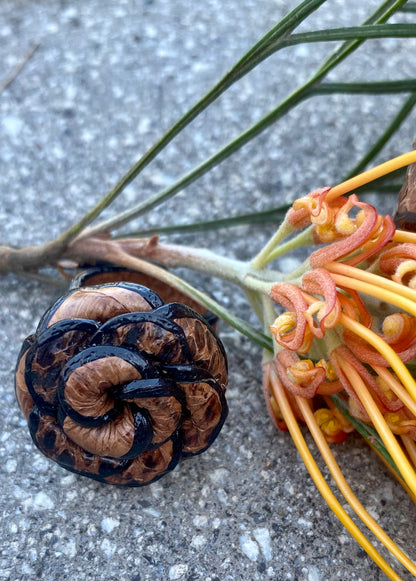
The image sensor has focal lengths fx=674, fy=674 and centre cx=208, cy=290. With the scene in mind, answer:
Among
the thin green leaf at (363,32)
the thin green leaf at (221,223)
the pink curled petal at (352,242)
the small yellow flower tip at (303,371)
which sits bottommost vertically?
the thin green leaf at (221,223)

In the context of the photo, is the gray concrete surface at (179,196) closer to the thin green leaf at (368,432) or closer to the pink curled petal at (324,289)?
the thin green leaf at (368,432)

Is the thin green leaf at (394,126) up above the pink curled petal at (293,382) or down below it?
above

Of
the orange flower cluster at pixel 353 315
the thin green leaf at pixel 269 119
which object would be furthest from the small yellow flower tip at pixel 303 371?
the thin green leaf at pixel 269 119

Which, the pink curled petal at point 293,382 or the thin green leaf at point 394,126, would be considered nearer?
the pink curled petal at point 293,382

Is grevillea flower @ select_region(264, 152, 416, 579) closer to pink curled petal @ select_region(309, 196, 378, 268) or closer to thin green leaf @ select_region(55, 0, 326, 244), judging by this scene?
pink curled petal @ select_region(309, 196, 378, 268)

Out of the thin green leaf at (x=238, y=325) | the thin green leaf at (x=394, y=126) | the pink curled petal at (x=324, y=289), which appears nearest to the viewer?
the pink curled petal at (x=324, y=289)

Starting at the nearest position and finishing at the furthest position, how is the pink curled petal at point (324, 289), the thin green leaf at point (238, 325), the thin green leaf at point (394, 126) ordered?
the pink curled petal at point (324, 289) < the thin green leaf at point (238, 325) < the thin green leaf at point (394, 126)
